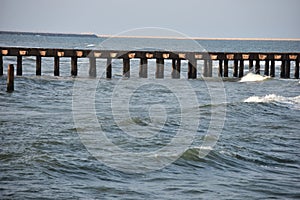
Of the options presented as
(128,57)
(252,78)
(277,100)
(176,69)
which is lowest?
(277,100)

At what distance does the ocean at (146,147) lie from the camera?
31.6ft

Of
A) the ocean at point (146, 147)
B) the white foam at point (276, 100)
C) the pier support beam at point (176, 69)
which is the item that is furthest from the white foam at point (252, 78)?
the ocean at point (146, 147)

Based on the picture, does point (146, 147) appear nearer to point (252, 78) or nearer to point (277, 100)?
point (277, 100)

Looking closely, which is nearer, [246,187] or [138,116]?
[246,187]

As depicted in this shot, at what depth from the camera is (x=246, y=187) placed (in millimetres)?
9891

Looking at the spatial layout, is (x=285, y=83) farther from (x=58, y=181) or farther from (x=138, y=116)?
(x=58, y=181)

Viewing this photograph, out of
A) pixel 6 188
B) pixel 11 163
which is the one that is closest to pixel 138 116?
pixel 11 163

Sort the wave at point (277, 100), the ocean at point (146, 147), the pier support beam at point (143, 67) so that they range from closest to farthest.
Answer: the ocean at point (146, 147)
the wave at point (277, 100)
the pier support beam at point (143, 67)

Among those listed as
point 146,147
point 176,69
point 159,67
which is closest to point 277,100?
point 176,69

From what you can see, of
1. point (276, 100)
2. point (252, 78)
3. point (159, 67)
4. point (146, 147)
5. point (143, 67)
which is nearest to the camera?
point (146, 147)

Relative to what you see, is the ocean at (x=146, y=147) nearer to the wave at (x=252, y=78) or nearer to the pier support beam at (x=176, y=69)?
the pier support beam at (x=176, y=69)

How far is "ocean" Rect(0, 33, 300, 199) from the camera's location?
9.64m

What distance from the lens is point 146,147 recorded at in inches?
516

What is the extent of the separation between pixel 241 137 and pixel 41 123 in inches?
188
